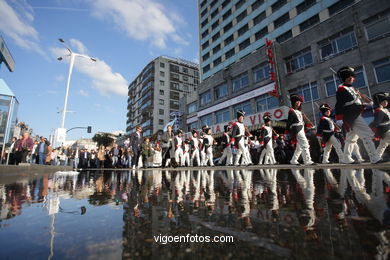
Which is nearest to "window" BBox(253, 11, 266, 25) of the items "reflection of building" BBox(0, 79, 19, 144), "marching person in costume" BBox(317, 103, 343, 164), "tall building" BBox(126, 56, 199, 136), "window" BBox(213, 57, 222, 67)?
"window" BBox(213, 57, 222, 67)

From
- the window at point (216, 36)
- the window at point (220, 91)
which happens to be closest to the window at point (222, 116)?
the window at point (220, 91)

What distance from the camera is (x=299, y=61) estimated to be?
63.2 ft

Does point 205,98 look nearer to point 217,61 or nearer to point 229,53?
point 217,61

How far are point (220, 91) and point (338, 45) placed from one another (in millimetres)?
13437

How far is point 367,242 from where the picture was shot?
545 mm

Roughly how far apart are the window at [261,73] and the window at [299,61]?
6.66ft

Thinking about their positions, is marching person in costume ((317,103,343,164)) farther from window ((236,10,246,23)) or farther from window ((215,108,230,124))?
window ((236,10,246,23))

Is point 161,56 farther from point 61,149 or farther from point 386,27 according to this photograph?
point 386,27

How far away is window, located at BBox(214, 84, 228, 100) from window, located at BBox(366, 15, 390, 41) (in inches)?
561

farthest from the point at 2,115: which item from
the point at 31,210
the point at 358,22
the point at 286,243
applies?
the point at 358,22

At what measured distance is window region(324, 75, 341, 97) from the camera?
16.1 m

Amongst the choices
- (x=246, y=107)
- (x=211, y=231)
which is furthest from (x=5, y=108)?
(x=246, y=107)

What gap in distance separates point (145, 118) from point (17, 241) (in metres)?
53.3

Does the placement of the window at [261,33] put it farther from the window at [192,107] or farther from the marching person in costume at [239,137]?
the marching person in costume at [239,137]
